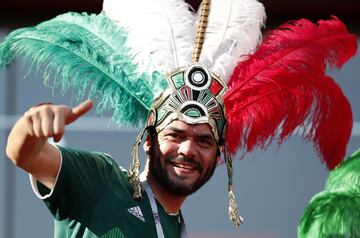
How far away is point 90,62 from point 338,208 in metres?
0.92

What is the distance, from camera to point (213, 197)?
6.18 metres

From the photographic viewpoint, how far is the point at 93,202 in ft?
12.1

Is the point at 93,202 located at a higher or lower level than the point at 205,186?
higher

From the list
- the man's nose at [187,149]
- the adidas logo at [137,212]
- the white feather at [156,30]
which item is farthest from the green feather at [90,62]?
the adidas logo at [137,212]

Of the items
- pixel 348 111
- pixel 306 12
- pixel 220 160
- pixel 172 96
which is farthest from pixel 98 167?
pixel 306 12

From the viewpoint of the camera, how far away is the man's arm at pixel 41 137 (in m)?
3.19

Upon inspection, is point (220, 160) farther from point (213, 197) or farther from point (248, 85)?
point (213, 197)

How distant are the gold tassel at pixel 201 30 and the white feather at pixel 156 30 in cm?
3

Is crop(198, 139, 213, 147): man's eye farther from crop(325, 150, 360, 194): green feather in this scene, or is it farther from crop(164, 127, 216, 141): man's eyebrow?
crop(325, 150, 360, 194): green feather

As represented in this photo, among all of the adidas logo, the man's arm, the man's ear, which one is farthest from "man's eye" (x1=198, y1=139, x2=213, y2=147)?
the man's arm

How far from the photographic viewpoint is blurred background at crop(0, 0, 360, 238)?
615cm

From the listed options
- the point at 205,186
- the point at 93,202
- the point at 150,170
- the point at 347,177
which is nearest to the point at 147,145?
the point at 150,170

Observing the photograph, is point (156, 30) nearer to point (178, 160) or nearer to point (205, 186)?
point (178, 160)

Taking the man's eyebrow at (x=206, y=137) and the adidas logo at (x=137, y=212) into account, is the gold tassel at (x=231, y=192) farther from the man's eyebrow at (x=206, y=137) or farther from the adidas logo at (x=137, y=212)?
the adidas logo at (x=137, y=212)
